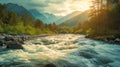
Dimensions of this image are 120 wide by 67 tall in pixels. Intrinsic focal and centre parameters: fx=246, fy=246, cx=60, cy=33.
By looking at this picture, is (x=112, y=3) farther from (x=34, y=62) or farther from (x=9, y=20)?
(x=34, y=62)

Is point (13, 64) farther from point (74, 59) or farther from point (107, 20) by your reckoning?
point (107, 20)

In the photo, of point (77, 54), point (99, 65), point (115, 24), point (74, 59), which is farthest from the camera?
point (115, 24)

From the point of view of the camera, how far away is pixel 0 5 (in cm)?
11088

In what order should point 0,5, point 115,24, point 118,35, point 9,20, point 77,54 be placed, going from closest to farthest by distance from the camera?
1. point 77,54
2. point 118,35
3. point 115,24
4. point 9,20
5. point 0,5

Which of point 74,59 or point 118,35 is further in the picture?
point 118,35

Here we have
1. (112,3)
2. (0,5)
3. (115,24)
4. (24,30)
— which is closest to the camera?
(115,24)

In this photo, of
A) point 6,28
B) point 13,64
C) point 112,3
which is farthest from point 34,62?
point 6,28

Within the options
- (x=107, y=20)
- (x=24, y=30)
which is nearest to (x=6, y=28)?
(x=24, y=30)

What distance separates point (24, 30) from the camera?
89.0m

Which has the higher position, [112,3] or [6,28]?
[112,3]

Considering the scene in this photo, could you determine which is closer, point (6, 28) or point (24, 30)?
point (6, 28)

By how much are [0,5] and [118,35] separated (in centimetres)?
7293

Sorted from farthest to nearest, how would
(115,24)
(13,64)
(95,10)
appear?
(95,10) < (115,24) < (13,64)

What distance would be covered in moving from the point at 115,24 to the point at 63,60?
47508mm
